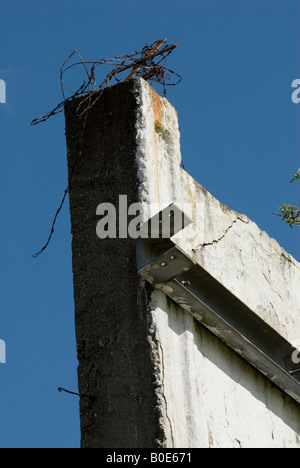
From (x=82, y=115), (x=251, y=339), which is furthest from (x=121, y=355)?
(x=82, y=115)

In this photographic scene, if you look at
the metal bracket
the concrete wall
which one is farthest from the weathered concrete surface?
the metal bracket

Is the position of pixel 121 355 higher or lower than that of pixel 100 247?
lower

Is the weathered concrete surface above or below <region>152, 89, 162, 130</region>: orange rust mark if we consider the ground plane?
below

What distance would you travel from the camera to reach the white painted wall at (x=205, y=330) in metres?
4.81

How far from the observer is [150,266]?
190 inches

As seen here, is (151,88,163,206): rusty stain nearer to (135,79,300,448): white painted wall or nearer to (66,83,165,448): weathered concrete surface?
(135,79,300,448): white painted wall

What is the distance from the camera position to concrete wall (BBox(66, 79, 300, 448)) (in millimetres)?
4730

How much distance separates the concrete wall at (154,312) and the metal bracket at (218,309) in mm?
51

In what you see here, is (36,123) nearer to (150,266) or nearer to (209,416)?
(150,266)

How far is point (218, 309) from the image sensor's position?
533cm

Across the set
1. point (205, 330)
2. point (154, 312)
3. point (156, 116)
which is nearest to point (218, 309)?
point (205, 330)

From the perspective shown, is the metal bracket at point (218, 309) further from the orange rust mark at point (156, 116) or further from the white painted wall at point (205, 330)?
the orange rust mark at point (156, 116)

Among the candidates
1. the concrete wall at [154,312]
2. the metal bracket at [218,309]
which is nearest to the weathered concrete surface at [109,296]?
the concrete wall at [154,312]

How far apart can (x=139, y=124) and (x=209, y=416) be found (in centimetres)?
148
